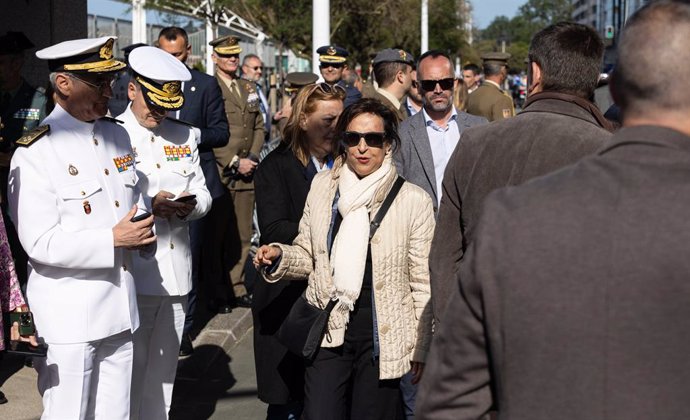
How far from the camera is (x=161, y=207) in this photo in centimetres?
499

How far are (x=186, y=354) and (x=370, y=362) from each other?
317 centimetres

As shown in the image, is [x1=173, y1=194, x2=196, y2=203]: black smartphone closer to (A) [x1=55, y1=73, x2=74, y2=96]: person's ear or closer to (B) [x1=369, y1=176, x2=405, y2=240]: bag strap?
(A) [x1=55, y1=73, x2=74, y2=96]: person's ear

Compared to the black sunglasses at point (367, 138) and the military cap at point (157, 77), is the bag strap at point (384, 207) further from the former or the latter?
the military cap at point (157, 77)

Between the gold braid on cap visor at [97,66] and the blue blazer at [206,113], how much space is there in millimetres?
3184

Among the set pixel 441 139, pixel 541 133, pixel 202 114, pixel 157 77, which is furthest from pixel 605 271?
pixel 202 114

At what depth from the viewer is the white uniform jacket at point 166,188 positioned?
5.14 meters

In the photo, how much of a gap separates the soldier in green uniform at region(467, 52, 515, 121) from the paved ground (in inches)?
157

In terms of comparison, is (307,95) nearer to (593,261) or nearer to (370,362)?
(370,362)

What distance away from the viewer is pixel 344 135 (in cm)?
462

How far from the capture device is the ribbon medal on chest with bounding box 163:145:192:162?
5301 millimetres

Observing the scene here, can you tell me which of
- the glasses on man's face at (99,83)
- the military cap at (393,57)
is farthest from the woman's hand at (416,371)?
the military cap at (393,57)

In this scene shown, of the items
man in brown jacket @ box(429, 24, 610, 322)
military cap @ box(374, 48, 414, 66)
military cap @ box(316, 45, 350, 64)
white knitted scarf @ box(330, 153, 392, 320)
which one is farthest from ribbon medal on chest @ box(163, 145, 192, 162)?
military cap @ box(316, 45, 350, 64)

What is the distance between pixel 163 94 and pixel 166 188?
1.65 ft

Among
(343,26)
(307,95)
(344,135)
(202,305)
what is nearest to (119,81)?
(202,305)
